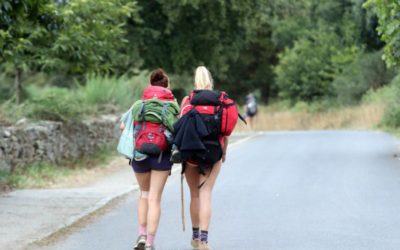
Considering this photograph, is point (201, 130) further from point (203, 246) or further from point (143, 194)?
point (203, 246)

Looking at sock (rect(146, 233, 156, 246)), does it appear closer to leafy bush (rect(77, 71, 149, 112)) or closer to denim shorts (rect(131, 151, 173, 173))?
denim shorts (rect(131, 151, 173, 173))

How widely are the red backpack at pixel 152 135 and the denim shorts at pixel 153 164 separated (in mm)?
97

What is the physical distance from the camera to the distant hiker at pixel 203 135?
8289 millimetres

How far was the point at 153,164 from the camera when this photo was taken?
8516mm

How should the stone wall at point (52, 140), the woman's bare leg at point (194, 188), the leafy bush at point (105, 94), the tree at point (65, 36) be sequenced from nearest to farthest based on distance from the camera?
1. the woman's bare leg at point (194, 188)
2. the tree at point (65, 36)
3. the stone wall at point (52, 140)
4. the leafy bush at point (105, 94)

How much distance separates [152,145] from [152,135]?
12cm

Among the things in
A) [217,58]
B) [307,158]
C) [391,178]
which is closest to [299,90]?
[217,58]

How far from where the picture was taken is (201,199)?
864 centimetres

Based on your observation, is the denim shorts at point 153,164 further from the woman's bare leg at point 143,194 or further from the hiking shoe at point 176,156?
the hiking shoe at point 176,156

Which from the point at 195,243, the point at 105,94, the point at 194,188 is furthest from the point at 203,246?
the point at 105,94

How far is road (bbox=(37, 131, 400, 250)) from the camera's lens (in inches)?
367

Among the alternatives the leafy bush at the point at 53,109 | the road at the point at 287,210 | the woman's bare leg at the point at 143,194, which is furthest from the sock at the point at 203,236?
the leafy bush at the point at 53,109

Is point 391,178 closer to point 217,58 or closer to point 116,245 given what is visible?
point 116,245

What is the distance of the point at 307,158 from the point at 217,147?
11.7 metres
